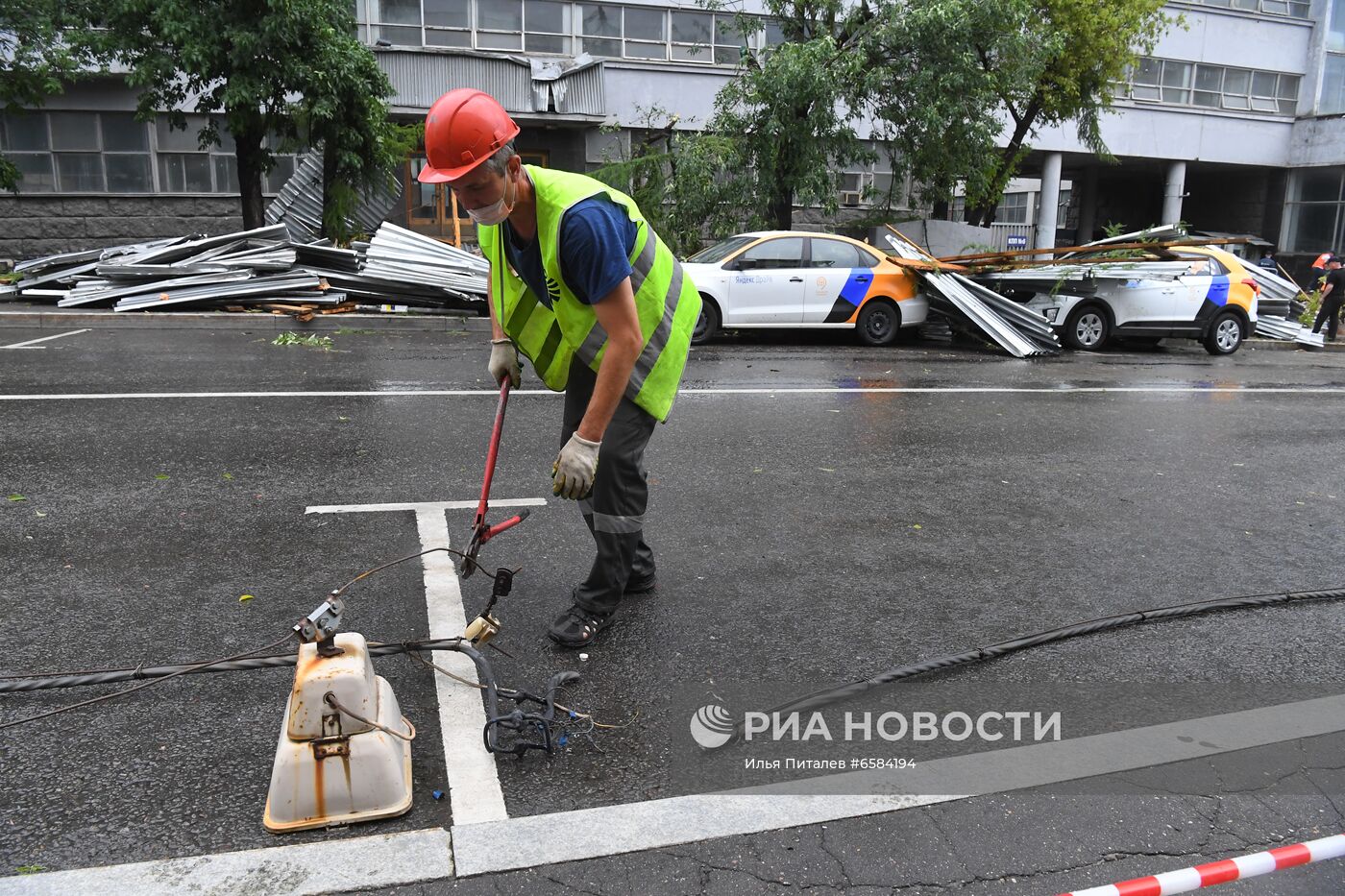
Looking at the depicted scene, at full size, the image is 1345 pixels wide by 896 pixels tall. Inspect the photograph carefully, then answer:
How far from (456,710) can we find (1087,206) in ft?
113

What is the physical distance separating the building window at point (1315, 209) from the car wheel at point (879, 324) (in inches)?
943

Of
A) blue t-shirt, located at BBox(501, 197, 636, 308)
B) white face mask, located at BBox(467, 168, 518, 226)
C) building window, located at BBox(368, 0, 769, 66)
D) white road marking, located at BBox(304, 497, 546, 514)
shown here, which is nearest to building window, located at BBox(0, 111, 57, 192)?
building window, located at BBox(368, 0, 769, 66)

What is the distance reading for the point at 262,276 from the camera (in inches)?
549

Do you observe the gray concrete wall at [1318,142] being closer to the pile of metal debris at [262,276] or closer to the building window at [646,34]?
the building window at [646,34]

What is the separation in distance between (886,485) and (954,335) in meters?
10.1

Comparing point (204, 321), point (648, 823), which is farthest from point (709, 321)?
point (648, 823)

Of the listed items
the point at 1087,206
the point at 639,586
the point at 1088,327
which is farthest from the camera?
the point at 1087,206

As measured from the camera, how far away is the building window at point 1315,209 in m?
30.3

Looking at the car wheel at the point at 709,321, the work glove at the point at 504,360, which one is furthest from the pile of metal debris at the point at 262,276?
the work glove at the point at 504,360

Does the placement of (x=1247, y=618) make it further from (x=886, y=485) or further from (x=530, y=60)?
(x=530, y=60)

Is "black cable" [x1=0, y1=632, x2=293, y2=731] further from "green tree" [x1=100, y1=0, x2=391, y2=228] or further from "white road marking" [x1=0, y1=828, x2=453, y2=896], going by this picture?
"green tree" [x1=100, y1=0, x2=391, y2=228]

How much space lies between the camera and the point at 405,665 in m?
3.40

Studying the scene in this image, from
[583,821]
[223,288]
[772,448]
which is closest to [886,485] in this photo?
[772,448]

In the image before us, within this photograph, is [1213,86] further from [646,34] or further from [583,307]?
[583,307]
